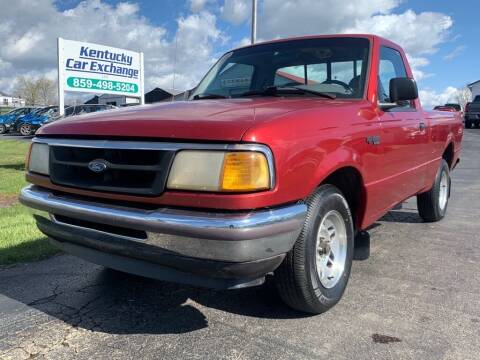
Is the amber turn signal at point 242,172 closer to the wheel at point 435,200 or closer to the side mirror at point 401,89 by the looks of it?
the side mirror at point 401,89

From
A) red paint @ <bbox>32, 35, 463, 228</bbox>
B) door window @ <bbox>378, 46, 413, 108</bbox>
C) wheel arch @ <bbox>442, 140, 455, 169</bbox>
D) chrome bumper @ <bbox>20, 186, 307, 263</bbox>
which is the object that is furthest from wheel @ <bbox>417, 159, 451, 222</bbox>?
chrome bumper @ <bbox>20, 186, 307, 263</bbox>

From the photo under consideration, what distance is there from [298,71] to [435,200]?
2.56 metres

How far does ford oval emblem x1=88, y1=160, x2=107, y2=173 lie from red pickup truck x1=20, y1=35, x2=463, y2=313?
16 mm

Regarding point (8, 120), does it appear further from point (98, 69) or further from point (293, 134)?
point (293, 134)

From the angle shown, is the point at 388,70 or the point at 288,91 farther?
the point at 388,70

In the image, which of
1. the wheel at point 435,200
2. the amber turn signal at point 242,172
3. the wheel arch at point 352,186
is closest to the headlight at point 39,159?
the amber turn signal at point 242,172

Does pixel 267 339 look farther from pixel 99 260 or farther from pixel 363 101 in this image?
pixel 363 101

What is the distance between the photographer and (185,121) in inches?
100

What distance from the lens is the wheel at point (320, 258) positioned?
108 inches

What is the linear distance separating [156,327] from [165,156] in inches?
45.2

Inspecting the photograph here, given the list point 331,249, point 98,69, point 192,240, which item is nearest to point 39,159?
point 192,240

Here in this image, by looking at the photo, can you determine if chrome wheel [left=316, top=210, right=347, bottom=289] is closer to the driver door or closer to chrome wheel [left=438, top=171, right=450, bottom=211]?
the driver door

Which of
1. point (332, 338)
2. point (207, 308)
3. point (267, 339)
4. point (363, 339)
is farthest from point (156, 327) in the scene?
point (363, 339)

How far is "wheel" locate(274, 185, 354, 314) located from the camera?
275 cm
